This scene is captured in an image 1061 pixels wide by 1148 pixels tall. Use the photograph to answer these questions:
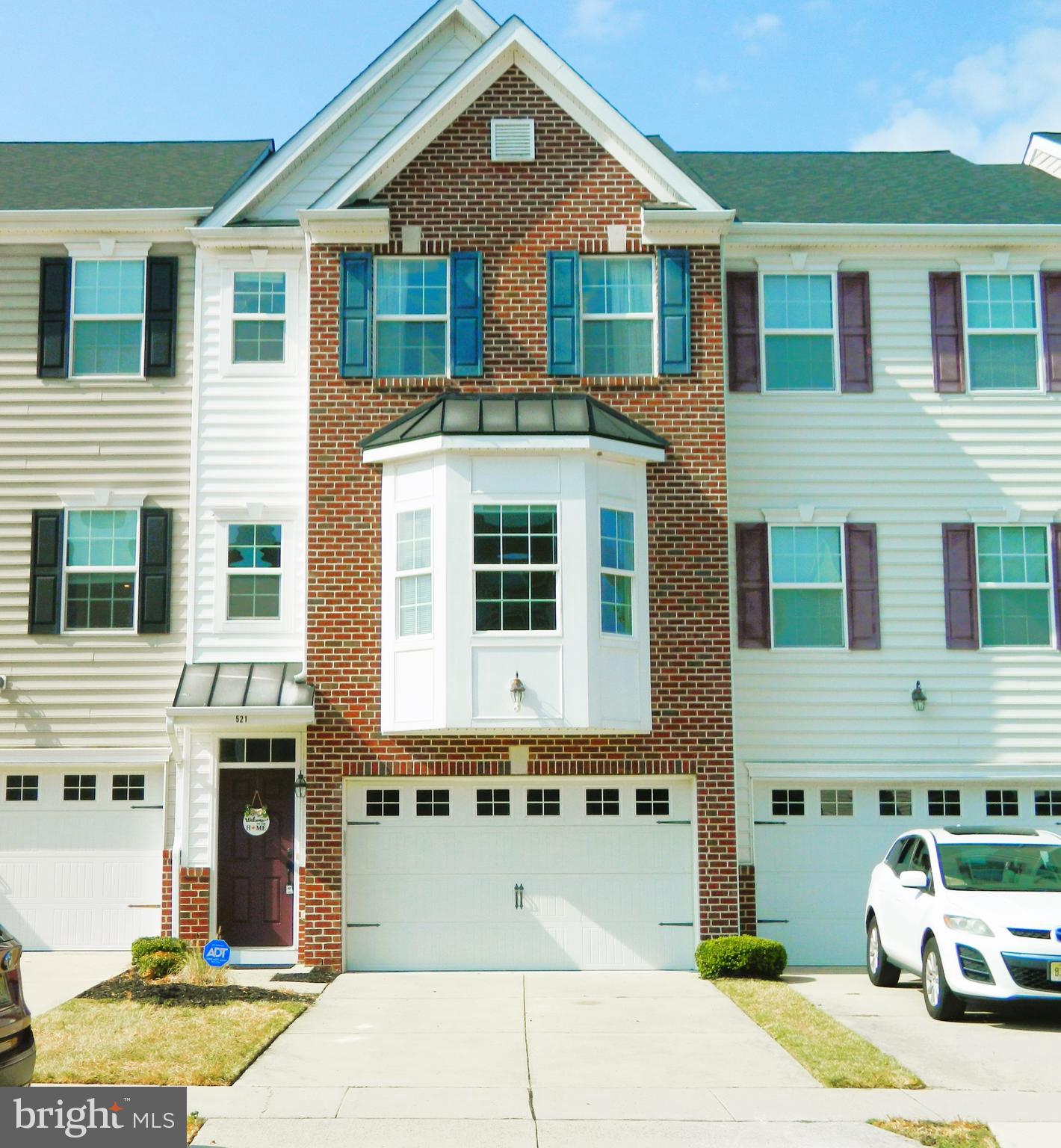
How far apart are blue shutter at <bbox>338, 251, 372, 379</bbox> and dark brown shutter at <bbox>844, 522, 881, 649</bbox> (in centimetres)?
640

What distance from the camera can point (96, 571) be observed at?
57.3 ft

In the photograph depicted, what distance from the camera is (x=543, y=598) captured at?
616 inches

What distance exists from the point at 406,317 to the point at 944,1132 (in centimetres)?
1129

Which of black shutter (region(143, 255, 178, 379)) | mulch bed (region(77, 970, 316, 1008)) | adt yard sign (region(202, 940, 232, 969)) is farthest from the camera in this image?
black shutter (region(143, 255, 178, 379))

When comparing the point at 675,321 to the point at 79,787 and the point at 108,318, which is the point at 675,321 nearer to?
the point at 108,318

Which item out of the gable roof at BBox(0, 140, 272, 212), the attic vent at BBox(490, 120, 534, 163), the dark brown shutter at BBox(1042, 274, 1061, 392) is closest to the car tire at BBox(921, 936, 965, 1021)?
the dark brown shutter at BBox(1042, 274, 1061, 392)

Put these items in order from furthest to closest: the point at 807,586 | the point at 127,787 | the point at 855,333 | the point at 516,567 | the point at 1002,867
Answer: the point at 855,333 < the point at 807,586 < the point at 127,787 < the point at 516,567 < the point at 1002,867

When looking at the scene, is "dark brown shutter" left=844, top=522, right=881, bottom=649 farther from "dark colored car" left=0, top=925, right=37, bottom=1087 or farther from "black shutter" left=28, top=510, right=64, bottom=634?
"dark colored car" left=0, top=925, right=37, bottom=1087

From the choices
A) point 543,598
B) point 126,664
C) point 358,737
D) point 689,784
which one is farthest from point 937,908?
point 126,664

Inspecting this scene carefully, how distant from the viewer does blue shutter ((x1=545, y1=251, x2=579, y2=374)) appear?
16781 mm

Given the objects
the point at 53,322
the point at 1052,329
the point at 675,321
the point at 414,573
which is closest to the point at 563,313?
the point at 675,321

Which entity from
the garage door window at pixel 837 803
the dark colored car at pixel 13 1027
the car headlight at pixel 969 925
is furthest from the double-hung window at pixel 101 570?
the car headlight at pixel 969 925

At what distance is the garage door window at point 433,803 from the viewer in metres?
→ 16.4

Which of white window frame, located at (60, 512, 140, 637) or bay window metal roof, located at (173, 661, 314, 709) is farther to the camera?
white window frame, located at (60, 512, 140, 637)
